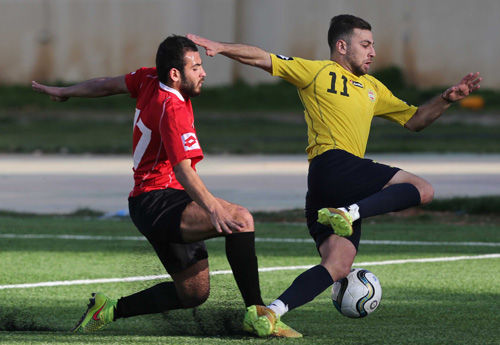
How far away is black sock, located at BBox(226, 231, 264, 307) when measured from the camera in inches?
223

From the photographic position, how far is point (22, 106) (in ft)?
128

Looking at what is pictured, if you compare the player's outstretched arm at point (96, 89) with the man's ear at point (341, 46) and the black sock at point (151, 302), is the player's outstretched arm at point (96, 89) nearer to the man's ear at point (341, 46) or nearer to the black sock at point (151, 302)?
the black sock at point (151, 302)

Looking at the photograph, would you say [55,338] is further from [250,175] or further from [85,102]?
[85,102]

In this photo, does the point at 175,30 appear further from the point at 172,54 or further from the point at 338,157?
the point at 172,54

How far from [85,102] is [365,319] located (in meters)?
34.3

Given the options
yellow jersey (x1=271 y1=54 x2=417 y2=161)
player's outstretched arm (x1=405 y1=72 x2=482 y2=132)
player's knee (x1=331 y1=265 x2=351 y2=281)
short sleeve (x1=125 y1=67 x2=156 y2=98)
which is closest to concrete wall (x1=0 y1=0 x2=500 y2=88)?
player's outstretched arm (x1=405 y1=72 x2=482 y2=132)

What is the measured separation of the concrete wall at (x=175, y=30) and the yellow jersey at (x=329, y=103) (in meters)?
33.9

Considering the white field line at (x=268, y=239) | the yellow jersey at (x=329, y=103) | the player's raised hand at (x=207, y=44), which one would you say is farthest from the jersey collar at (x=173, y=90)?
the white field line at (x=268, y=239)

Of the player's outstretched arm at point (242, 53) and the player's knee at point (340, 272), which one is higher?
the player's outstretched arm at point (242, 53)

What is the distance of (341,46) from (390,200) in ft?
4.11

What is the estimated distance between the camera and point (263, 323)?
553 centimetres

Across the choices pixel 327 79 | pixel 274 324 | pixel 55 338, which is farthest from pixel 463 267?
pixel 55 338

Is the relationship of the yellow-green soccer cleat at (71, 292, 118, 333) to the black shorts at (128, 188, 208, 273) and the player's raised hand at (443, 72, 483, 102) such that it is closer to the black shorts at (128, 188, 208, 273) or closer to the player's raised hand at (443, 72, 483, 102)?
the black shorts at (128, 188, 208, 273)

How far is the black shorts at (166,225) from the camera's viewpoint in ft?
18.6
